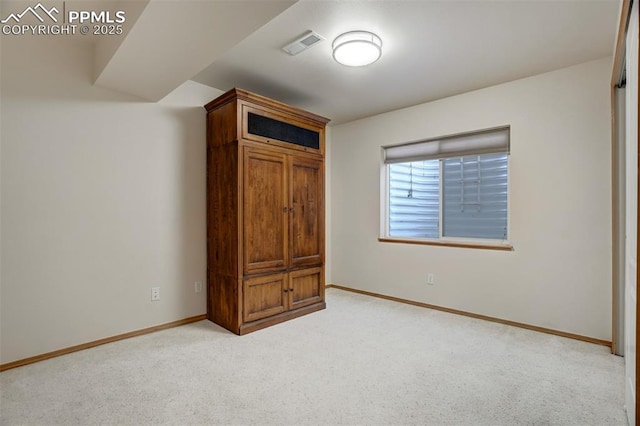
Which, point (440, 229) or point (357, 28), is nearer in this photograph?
point (357, 28)

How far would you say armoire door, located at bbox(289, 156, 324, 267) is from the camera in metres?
3.49

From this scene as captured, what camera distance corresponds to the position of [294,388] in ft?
6.57

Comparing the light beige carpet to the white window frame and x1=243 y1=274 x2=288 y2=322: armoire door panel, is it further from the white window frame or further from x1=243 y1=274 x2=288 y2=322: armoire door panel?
the white window frame

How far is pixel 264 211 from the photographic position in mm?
3189

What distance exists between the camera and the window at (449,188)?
3.45 metres

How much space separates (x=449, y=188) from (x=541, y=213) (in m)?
1.05

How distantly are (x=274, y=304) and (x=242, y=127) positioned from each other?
5.96 ft

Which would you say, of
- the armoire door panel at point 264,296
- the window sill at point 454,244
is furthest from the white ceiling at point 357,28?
the armoire door panel at point 264,296

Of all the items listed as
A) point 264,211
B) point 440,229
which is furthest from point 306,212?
point 440,229

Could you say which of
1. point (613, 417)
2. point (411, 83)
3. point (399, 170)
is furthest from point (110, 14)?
point (613, 417)

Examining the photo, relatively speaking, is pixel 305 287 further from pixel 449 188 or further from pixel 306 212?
pixel 449 188

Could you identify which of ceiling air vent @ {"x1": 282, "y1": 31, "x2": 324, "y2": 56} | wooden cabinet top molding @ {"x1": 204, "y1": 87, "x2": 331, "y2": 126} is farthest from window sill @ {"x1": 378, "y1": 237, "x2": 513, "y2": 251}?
ceiling air vent @ {"x1": 282, "y1": 31, "x2": 324, "y2": 56}

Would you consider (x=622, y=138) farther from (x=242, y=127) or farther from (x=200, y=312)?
(x=200, y=312)

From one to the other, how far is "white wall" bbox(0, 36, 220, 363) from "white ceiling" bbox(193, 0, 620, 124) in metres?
0.94
